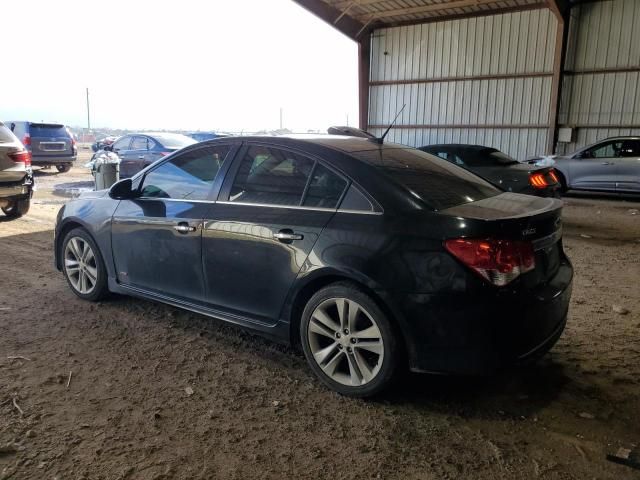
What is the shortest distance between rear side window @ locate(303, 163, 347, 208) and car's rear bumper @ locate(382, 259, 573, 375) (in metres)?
0.72

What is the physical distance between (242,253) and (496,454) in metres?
1.84

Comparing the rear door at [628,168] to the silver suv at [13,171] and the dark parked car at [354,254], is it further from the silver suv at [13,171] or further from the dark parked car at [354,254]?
the silver suv at [13,171]

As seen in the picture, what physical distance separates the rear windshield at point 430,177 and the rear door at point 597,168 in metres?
10.8

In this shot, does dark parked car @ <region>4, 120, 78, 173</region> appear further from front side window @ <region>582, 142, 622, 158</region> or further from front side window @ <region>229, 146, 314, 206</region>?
front side window @ <region>582, 142, 622, 158</region>

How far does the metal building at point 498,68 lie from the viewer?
1446 cm

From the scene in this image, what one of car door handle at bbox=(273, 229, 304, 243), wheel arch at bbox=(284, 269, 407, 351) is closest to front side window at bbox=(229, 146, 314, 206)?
car door handle at bbox=(273, 229, 304, 243)

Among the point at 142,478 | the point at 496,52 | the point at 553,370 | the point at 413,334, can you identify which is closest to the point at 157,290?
the point at 142,478

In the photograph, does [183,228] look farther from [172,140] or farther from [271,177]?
[172,140]

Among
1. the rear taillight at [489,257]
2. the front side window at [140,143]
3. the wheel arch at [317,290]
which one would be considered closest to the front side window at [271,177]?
the wheel arch at [317,290]

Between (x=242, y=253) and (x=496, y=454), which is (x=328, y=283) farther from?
(x=496, y=454)

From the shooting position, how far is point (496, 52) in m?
16.1

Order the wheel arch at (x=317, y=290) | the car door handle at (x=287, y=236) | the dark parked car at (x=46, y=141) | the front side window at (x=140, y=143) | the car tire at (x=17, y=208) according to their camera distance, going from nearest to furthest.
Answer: the wheel arch at (x=317, y=290)
the car door handle at (x=287, y=236)
the car tire at (x=17, y=208)
the front side window at (x=140, y=143)
the dark parked car at (x=46, y=141)

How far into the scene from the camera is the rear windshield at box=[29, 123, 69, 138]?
54.7 feet

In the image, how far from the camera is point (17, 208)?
28.6 ft
